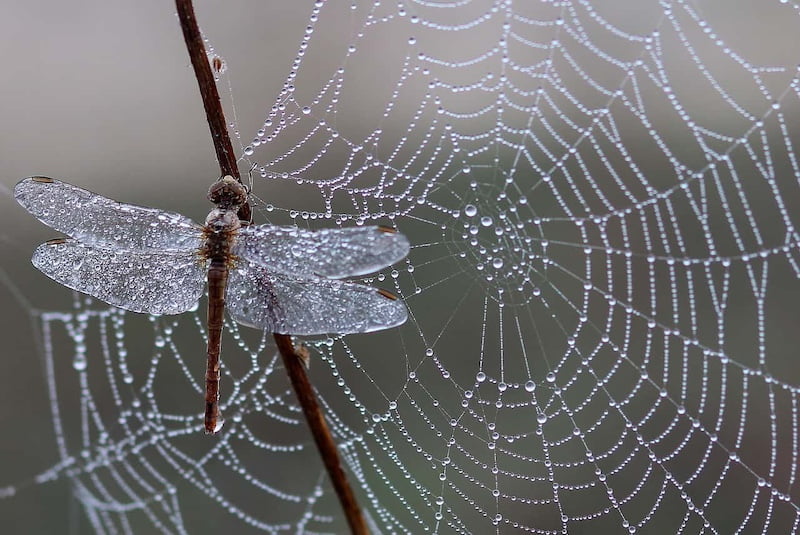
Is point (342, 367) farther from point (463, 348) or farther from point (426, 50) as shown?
point (426, 50)

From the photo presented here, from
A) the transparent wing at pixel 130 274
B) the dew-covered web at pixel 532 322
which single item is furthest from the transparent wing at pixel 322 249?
the dew-covered web at pixel 532 322

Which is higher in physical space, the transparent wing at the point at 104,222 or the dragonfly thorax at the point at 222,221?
the transparent wing at the point at 104,222

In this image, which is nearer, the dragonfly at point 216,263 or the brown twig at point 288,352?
the brown twig at point 288,352

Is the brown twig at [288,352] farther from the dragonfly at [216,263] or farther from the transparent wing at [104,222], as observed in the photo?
Answer: the transparent wing at [104,222]

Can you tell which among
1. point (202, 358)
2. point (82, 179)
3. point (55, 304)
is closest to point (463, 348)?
point (202, 358)

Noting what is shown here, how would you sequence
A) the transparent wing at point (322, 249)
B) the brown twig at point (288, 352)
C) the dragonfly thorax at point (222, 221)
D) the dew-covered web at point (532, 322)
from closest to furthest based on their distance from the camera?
the brown twig at point (288, 352)
the transparent wing at point (322, 249)
the dragonfly thorax at point (222, 221)
the dew-covered web at point (532, 322)

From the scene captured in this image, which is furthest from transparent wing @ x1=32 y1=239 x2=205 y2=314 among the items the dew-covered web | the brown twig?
the dew-covered web

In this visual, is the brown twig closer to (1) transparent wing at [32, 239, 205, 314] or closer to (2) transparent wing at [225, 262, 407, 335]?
(2) transparent wing at [225, 262, 407, 335]

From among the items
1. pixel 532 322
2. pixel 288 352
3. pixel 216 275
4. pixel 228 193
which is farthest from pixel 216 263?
pixel 532 322

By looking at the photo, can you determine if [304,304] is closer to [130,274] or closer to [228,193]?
[228,193]
